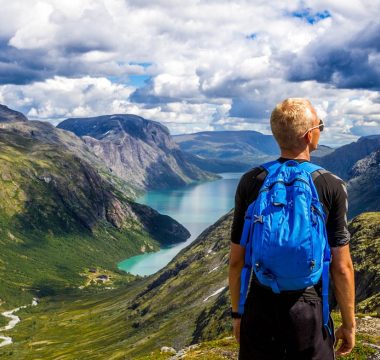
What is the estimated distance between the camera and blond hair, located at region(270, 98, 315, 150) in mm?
12078

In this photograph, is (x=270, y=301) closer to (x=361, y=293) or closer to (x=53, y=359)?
(x=361, y=293)

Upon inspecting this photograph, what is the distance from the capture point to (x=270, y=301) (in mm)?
11922

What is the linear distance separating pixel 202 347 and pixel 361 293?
32336 millimetres

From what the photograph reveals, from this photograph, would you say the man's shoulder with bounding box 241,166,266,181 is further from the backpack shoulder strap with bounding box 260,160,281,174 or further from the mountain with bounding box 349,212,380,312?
the mountain with bounding box 349,212,380,312

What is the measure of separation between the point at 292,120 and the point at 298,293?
4.12 metres

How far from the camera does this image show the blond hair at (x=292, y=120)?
1208 centimetres

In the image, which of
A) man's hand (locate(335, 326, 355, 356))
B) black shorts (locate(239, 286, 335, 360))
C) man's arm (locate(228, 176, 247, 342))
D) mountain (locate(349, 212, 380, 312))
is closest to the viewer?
black shorts (locate(239, 286, 335, 360))

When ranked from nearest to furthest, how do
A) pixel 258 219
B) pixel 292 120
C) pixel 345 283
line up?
pixel 258 219 < pixel 345 283 < pixel 292 120

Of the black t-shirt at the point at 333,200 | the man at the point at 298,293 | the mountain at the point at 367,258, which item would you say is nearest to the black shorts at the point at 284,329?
the man at the point at 298,293

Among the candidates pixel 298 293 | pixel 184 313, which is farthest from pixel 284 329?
pixel 184 313

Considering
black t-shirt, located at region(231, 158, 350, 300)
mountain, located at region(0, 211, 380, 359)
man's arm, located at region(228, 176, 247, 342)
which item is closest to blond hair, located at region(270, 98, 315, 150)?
black t-shirt, located at region(231, 158, 350, 300)

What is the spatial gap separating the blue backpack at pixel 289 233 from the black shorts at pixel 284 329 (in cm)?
42

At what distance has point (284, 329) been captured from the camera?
1188 cm

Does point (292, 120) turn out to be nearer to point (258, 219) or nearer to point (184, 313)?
point (258, 219)
